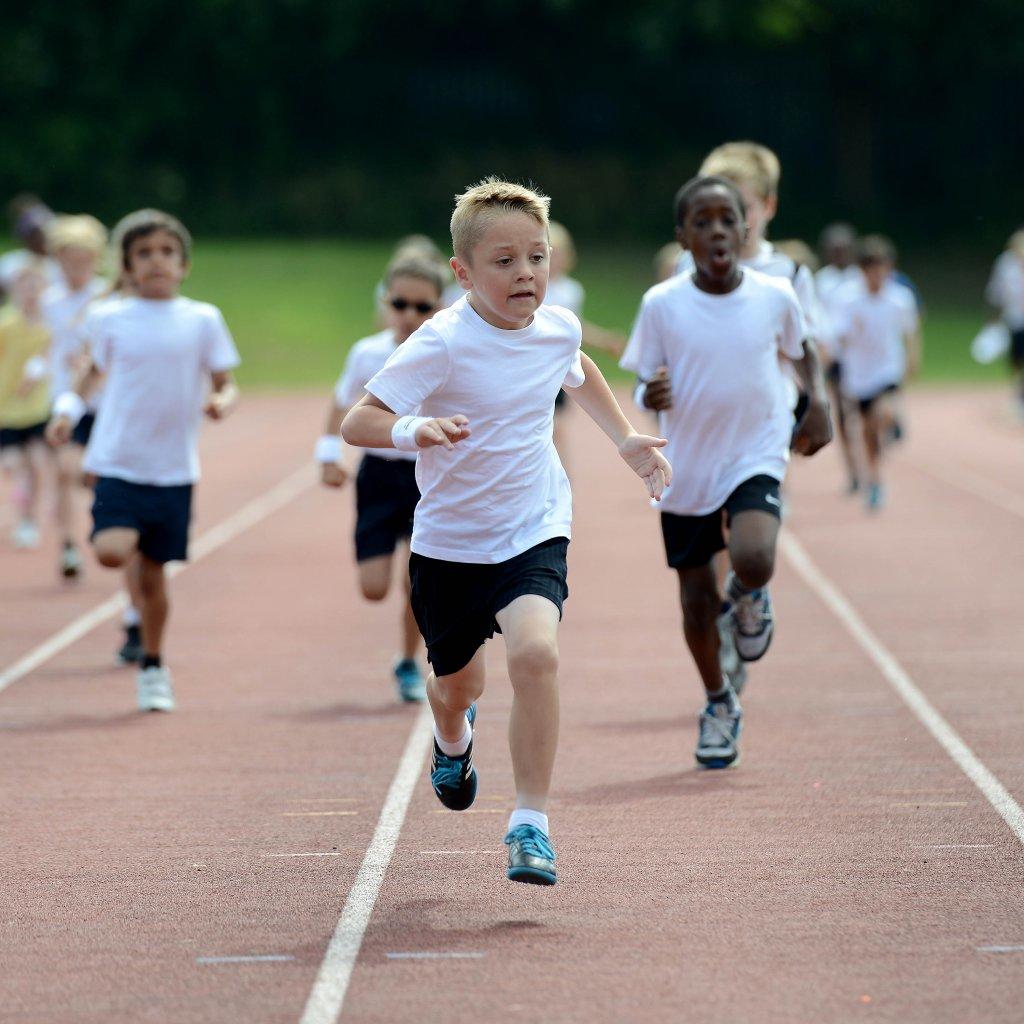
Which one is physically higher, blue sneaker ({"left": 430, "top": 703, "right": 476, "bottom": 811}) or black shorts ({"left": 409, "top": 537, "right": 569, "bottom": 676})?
black shorts ({"left": 409, "top": 537, "right": 569, "bottom": 676})

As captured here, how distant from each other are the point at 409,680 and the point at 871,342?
9.24 meters

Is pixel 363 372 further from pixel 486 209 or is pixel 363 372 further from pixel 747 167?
pixel 486 209

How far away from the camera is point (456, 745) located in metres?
5.89

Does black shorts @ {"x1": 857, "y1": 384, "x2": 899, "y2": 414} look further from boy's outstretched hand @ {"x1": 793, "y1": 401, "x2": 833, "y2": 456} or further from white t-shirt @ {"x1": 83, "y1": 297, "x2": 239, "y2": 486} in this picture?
boy's outstretched hand @ {"x1": 793, "y1": 401, "x2": 833, "y2": 456}

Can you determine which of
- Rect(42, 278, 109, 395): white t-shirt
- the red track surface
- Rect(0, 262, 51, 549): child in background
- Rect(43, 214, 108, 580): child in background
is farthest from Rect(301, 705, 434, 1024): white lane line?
Rect(0, 262, 51, 549): child in background

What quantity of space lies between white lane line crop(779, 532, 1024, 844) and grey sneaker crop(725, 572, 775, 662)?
0.80 metres

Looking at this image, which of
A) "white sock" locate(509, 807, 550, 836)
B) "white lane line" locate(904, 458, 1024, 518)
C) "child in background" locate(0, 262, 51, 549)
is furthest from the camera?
"white lane line" locate(904, 458, 1024, 518)

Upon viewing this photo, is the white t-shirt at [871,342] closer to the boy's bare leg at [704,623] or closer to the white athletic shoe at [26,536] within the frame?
the white athletic shoe at [26,536]

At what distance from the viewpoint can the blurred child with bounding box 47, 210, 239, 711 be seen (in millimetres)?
8555

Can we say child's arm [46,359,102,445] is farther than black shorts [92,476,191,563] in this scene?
Yes

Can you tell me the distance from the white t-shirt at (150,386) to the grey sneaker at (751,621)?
247 cm

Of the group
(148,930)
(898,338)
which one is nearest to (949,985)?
(148,930)

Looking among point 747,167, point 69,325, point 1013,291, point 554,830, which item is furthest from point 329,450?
point 1013,291

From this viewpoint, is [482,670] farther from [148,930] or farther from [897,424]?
[897,424]
